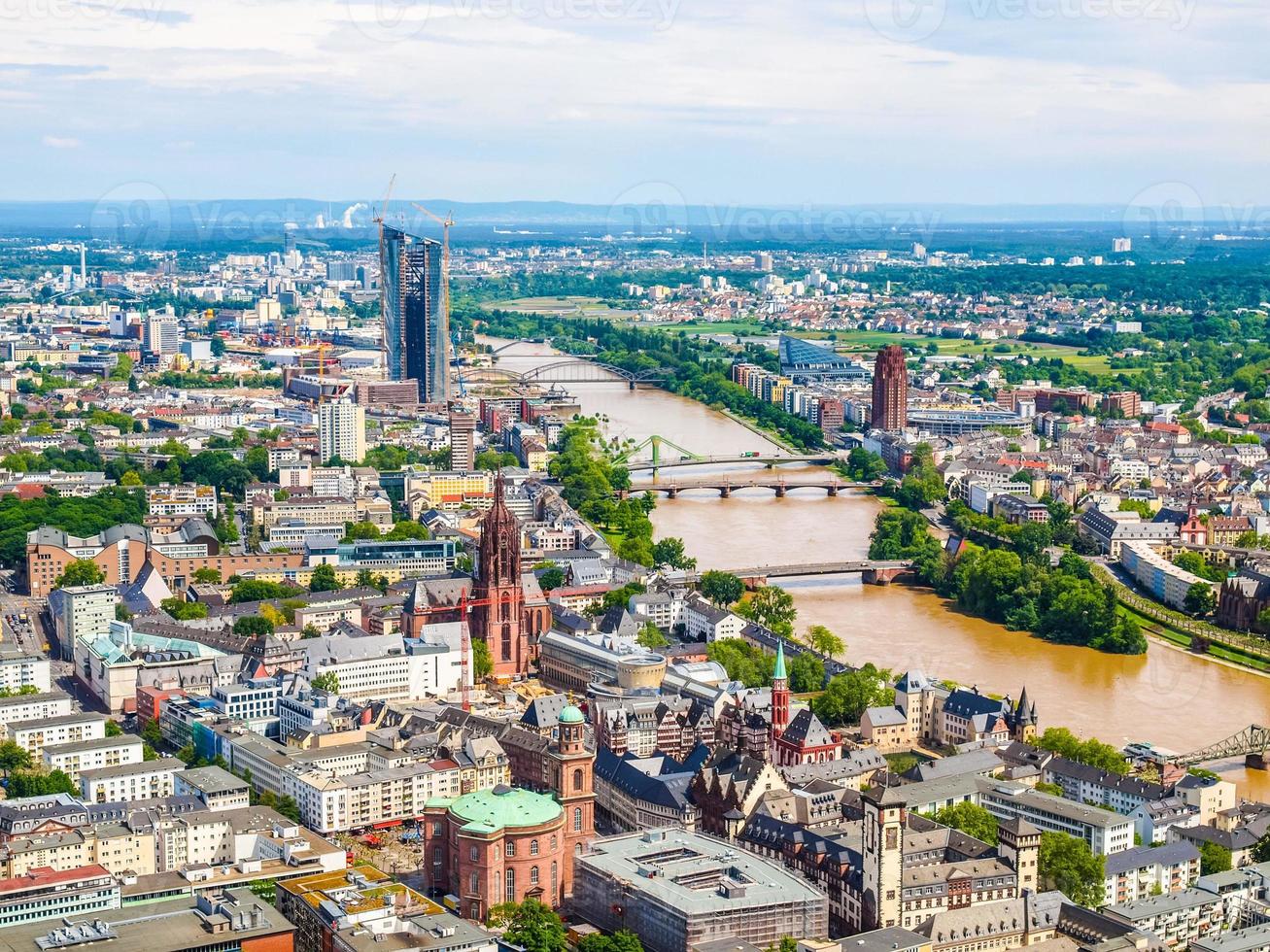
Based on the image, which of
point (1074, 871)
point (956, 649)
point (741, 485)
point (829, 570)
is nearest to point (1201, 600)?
point (956, 649)

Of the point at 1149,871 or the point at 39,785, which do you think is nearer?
the point at 1149,871

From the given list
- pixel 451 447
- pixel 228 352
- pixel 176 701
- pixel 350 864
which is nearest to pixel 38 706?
pixel 176 701

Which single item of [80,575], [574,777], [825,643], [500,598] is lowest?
[825,643]

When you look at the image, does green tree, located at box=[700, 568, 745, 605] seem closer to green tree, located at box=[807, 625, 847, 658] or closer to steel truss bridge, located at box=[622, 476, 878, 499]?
green tree, located at box=[807, 625, 847, 658]

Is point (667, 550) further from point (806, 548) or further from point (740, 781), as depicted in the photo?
point (740, 781)

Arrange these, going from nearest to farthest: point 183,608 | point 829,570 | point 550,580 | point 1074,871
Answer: point 1074,871 → point 183,608 → point 550,580 → point 829,570

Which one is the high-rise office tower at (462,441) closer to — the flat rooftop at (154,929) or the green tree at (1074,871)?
the green tree at (1074,871)

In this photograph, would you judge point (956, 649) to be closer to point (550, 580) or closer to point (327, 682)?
point (550, 580)
